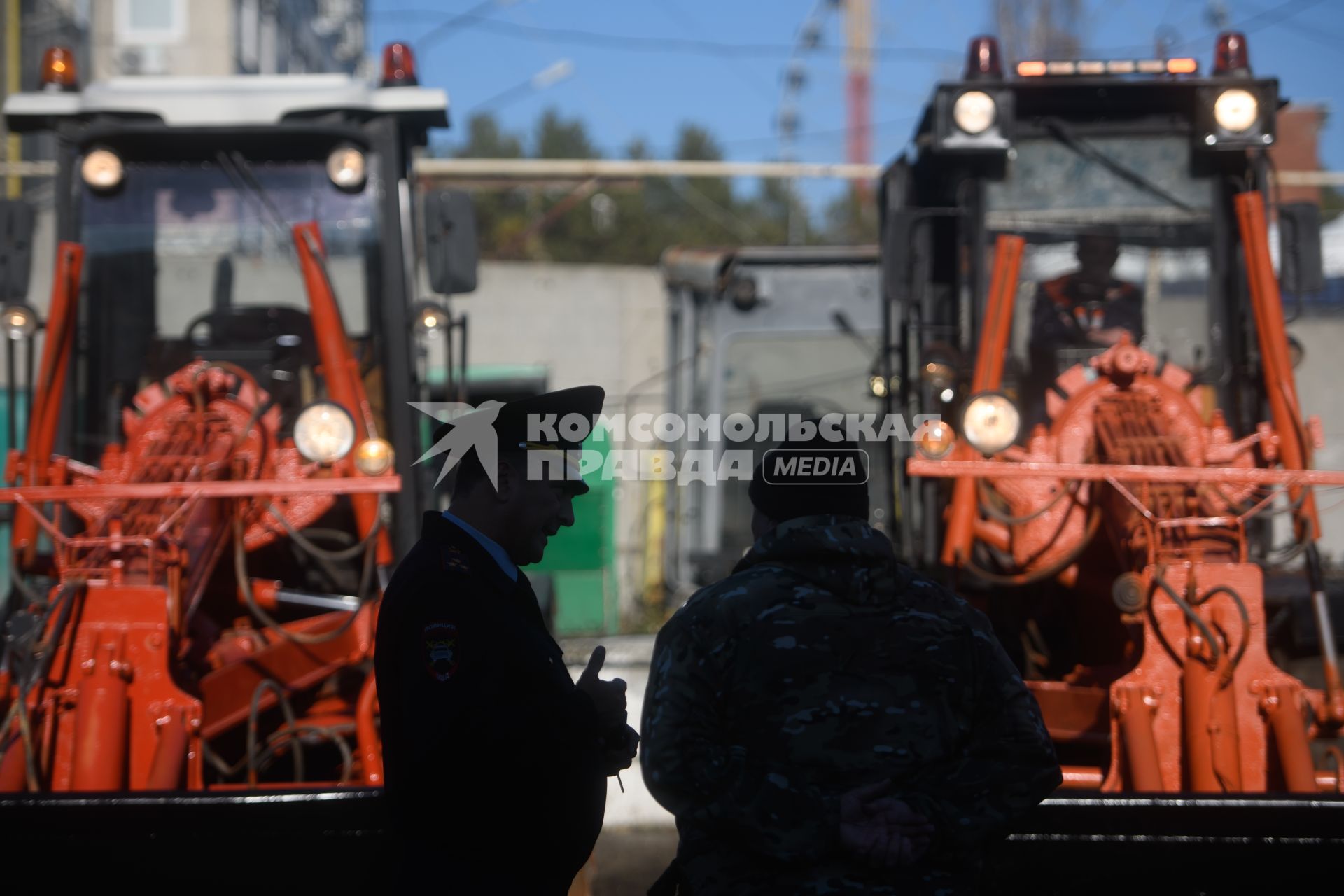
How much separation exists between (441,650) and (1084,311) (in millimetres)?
4542

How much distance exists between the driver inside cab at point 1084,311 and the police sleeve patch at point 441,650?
435cm

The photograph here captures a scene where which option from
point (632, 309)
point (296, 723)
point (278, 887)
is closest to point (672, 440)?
point (632, 309)

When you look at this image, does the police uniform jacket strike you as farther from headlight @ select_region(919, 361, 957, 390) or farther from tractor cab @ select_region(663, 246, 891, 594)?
tractor cab @ select_region(663, 246, 891, 594)

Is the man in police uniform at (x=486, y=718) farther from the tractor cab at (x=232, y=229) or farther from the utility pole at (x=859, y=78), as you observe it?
the utility pole at (x=859, y=78)

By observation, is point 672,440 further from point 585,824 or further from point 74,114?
point 585,824

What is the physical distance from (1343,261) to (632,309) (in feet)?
52.1

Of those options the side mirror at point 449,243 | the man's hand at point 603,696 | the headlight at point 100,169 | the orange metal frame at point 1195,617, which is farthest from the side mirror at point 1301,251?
the headlight at point 100,169

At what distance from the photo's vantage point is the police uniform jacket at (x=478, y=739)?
2227mm

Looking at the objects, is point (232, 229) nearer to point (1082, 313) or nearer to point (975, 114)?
point (975, 114)

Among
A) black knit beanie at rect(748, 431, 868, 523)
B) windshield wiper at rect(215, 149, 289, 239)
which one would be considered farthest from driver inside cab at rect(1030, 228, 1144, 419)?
black knit beanie at rect(748, 431, 868, 523)

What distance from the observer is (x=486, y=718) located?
2.23 metres

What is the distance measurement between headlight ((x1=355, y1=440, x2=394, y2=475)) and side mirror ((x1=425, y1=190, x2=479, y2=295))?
0.90 metres

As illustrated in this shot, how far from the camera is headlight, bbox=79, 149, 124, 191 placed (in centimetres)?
580

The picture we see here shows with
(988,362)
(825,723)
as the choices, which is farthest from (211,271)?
(825,723)
